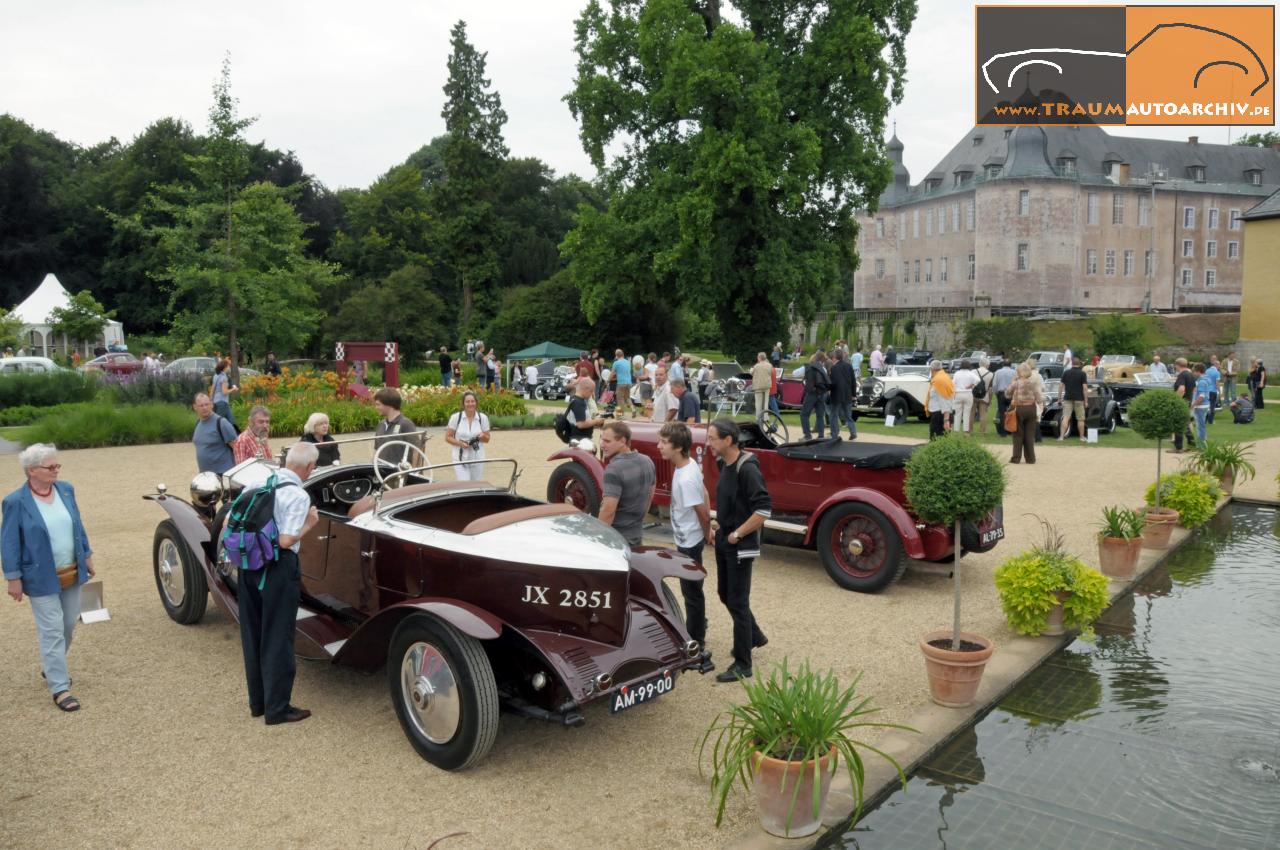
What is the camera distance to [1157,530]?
988 centimetres

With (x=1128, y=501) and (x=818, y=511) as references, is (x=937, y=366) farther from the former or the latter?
(x=818, y=511)

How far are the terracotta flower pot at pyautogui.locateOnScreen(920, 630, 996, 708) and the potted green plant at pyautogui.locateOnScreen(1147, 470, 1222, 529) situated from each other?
6.20m

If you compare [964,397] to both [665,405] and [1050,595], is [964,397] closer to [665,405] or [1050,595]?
[665,405]

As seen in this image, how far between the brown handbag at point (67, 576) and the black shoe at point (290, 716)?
61.0 inches

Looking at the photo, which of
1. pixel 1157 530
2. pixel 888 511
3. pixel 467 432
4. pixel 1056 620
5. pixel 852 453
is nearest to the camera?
pixel 1056 620

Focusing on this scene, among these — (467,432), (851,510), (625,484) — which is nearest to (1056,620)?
(851,510)

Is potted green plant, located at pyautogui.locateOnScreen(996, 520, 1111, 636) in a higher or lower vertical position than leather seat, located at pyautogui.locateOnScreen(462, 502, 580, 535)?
lower

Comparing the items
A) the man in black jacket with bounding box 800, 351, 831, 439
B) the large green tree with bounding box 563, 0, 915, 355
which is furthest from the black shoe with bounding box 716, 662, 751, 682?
the large green tree with bounding box 563, 0, 915, 355

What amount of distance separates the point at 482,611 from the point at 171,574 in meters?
3.71

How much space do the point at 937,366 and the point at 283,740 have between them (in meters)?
17.7

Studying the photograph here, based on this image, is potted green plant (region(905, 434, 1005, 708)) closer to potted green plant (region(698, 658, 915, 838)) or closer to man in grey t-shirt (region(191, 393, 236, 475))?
potted green plant (region(698, 658, 915, 838))

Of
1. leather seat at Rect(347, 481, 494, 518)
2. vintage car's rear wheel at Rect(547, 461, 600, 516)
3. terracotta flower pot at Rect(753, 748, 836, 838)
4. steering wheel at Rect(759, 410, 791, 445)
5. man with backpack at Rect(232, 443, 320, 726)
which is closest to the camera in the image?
terracotta flower pot at Rect(753, 748, 836, 838)

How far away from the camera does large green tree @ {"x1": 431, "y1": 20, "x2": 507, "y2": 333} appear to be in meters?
50.3

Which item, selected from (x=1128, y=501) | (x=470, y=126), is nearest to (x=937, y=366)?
(x=1128, y=501)
